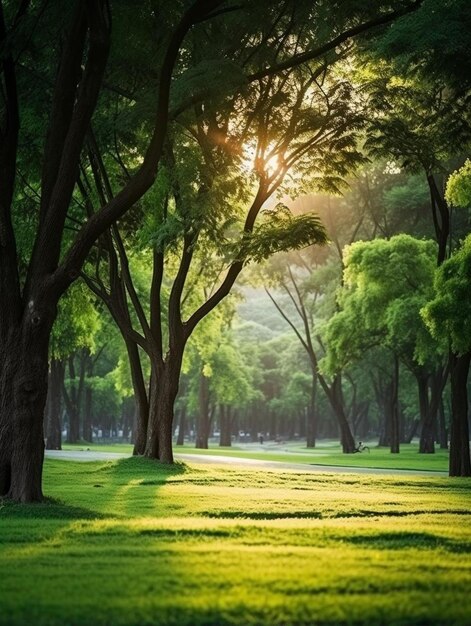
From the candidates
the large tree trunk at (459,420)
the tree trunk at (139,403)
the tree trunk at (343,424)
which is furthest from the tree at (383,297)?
the tree trunk at (139,403)

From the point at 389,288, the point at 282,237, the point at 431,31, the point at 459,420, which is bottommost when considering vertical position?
the point at 459,420

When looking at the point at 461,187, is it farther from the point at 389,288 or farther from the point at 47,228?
the point at 389,288

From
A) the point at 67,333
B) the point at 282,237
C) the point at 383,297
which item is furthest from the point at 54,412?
the point at 282,237

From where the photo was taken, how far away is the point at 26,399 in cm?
1209

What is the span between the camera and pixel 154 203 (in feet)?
76.9

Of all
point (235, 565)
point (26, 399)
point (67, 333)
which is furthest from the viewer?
point (67, 333)

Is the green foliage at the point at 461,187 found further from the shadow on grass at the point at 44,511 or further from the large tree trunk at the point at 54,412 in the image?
the large tree trunk at the point at 54,412

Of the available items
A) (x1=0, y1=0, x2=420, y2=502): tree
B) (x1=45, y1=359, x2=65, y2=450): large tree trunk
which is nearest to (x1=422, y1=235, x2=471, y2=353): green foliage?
(x1=0, y1=0, x2=420, y2=502): tree

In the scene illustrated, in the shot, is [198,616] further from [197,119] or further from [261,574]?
[197,119]

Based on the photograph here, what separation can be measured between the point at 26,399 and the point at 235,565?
246 inches

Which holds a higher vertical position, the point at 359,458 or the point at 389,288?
the point at 389,288

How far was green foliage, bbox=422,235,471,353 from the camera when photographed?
19.5 m

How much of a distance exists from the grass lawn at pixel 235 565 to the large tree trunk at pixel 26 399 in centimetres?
59

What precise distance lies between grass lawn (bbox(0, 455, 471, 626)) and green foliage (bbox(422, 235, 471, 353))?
7.06 meters
